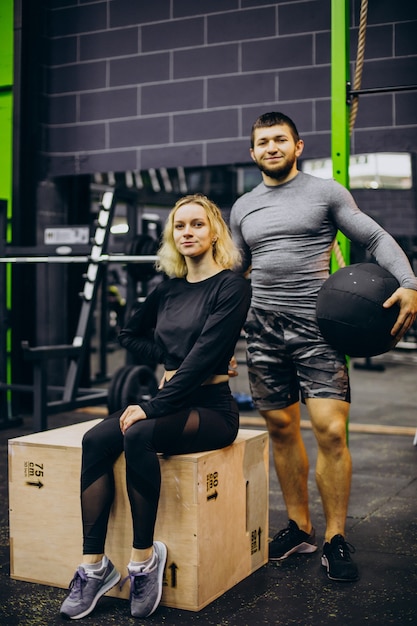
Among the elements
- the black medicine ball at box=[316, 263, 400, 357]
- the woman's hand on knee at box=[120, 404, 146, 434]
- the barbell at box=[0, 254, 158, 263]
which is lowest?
the woman's hand on knee at box=[120, 404, 146, 434]

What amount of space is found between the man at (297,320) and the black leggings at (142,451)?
12.8 inches

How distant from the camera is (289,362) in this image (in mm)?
2520

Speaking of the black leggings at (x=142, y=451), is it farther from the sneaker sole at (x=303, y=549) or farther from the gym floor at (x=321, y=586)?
the sneaker sole at (x=303, y=549)

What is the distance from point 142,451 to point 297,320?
708 millimetres

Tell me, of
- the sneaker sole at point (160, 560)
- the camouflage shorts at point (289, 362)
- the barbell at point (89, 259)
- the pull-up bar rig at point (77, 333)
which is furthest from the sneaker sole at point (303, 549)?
the barbell at point (89, 259)

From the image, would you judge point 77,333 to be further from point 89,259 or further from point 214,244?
point 214,244

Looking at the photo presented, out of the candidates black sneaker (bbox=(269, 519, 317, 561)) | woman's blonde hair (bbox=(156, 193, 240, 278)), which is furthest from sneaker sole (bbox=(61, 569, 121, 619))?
woman's blonde hair (bbox=(156, 193, 240, 278))

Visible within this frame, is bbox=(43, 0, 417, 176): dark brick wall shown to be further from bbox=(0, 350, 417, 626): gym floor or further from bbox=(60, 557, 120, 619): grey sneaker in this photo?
bbox=(60, 557, 120, 619): grey sneaker

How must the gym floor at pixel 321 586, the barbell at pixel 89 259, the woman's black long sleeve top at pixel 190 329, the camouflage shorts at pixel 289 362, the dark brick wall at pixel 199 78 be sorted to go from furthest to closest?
1. the barbell at pixel 89 259
2. the dark brick wall at pixel 199 78
3. the camouflage shorts at pixel 289 362
4. the woman's black long sleeve top at pixel 190 329
5. the gym floor at pixel 321 586

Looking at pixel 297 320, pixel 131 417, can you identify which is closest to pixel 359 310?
pixel 297 320

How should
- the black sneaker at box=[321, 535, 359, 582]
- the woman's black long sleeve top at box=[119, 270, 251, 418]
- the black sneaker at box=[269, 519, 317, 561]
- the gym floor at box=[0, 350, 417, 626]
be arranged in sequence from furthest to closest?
the black sneaker at box=[269, 519, 317, 561] < the black sneaker at box=[321, 535, 359, 582] < the woman's black long sleeve top at box=[119, 270, 251, 418] < the gym floor at box=[0, 350, 417, 626]

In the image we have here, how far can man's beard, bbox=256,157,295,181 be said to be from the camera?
246 cm

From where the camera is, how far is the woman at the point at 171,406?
2.05 meters

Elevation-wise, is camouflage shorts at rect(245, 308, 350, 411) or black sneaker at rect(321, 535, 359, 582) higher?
camouflage shorts at rect(245, 308, 350, 411)
